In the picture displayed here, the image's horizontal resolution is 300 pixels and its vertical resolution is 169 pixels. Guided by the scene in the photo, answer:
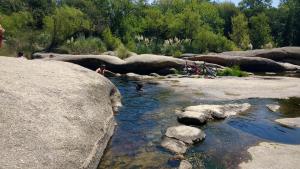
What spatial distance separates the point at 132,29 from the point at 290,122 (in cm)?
4467

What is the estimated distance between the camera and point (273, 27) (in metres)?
75.2

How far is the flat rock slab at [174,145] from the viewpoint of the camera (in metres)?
11.1

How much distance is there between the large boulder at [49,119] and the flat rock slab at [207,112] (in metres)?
3.19

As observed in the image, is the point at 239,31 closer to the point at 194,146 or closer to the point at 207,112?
the point at 207,112

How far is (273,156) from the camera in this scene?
10.4 metres

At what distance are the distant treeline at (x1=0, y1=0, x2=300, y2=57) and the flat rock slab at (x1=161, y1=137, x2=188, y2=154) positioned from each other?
93.7 feet

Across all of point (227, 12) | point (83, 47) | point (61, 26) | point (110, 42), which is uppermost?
point (227, 12)

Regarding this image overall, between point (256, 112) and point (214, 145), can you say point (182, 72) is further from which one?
point (214, 145)

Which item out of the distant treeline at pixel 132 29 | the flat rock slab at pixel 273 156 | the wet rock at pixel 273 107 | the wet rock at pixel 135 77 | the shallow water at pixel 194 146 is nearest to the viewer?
the flat rock slab at pixel 273 156

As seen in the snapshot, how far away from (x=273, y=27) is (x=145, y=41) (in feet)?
114

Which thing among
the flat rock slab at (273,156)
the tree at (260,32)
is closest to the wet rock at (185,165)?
the flat rock slab at (273,156)

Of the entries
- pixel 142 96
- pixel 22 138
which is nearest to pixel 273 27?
pixel 142 96

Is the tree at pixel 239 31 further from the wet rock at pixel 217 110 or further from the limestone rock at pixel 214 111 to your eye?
the limestone rock at pixel 214 111

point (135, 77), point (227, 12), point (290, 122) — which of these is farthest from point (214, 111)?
point (227, 12)
